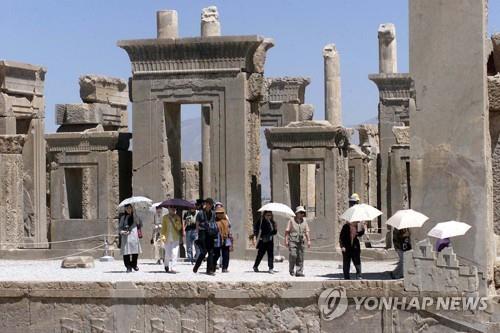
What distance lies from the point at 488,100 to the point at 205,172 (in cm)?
1871

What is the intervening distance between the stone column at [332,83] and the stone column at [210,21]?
9379mm

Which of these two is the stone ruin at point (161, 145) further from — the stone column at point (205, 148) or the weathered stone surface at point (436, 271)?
the weathered stone surface at point (436, 271)

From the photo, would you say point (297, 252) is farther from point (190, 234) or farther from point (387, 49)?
point (387, 49)

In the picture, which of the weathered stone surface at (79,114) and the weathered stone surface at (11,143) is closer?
the weathered stone surface at (11,143)

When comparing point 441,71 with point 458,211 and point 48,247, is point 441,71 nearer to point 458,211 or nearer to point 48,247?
point 458,211

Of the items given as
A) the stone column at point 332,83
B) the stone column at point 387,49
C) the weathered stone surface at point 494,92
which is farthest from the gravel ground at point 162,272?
the stone column at point 332,83

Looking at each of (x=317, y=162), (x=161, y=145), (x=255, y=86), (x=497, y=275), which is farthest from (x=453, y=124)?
(x=317, y=162)

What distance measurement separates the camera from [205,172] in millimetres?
34000

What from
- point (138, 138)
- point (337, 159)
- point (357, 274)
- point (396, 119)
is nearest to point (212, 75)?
point (138, 138)

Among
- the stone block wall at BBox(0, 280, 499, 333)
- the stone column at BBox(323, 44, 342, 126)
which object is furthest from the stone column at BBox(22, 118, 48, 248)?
the stone column at BBox(323, 44, 342, 126)

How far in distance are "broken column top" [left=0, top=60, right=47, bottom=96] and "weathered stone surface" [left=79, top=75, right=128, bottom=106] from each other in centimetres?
163

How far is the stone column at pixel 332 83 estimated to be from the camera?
4281 cm

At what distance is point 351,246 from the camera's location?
17422mm

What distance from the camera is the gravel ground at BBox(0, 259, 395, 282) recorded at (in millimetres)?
17591
